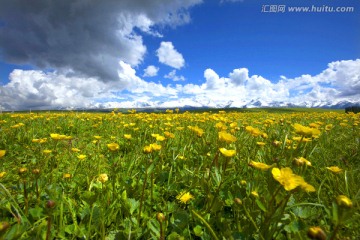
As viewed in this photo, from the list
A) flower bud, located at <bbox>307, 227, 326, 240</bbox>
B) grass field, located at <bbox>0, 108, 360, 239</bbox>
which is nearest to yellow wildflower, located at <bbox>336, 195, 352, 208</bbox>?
grass field, located at <bbox>0, 108, 360, 239</bbox>

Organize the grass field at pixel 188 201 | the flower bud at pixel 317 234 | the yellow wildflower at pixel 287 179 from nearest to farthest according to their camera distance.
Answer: the flower bud at pixel 317 234 → the yellow wildflower at pixel 287 179 → the grass field at pixel 188 201

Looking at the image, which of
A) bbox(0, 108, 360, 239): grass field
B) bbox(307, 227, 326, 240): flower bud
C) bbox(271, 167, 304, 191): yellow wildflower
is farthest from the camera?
bbox(0, 108, 360, 239): grass field

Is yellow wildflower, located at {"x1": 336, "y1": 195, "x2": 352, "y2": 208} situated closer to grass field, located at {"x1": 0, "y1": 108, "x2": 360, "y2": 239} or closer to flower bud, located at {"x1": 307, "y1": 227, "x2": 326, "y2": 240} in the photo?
grass field, located at {"x1": 0, "y1": 108, "x2": 360, "y2": 239}

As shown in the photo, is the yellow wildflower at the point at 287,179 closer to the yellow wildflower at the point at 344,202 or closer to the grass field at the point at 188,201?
the grass field at the point at 188,201

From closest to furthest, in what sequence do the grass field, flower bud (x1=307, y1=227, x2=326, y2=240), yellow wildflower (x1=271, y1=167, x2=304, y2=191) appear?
flower bud (x1=307, y1=227, x2=326, y2=240), yellow wildflower (x1=271, y1=167, x2=304, y2=191), the grass field

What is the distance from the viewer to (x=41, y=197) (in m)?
2.03

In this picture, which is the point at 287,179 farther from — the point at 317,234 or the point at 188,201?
the point at 188,201

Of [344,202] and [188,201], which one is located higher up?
[344,202]

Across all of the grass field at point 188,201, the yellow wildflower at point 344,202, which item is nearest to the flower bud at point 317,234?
the grass field at point 188,201

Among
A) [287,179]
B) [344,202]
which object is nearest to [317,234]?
[344,202]

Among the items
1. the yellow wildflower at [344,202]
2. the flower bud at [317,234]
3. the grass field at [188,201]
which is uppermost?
the yellow wildflower at [344,202]

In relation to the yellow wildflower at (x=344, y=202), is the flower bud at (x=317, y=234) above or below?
below

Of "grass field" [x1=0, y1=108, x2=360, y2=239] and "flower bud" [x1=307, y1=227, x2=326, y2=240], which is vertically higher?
"flower bud" [x1=307, y1=227, x2=326, y2=240]

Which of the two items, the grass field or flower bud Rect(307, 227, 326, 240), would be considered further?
the grass field
